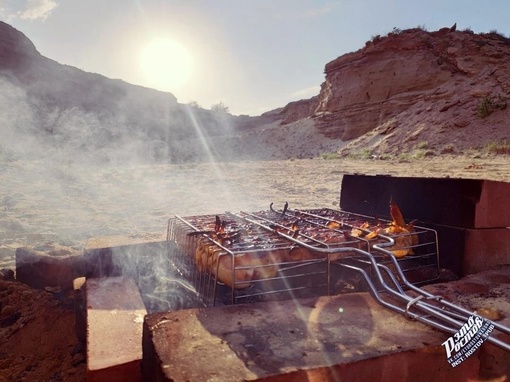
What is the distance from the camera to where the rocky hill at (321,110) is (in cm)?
1764

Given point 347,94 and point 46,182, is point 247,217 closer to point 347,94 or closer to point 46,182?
point 46,182

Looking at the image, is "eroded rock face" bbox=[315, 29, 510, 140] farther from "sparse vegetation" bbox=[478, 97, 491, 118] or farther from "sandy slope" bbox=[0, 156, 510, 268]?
"sandy slope" bbox=[0, 156, 510, 268]

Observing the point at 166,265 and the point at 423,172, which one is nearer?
the point at 166,265

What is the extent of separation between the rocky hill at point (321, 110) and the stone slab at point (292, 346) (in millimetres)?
13163

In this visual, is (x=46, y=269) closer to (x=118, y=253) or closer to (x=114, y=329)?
(x=118, y=253)

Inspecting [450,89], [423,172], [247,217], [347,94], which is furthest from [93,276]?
[347,94]

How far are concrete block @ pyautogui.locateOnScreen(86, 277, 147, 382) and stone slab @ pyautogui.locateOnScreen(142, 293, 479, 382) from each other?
0.37ft

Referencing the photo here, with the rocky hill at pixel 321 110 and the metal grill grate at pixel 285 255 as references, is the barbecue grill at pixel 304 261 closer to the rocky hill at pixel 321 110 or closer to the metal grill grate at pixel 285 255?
the metal grill grate at pixel 285 255

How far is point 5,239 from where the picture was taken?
500cm

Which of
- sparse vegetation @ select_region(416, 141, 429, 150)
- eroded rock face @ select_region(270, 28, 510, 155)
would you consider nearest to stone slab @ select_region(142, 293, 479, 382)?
eroded rock face @ select_region(270, 28, 510, 155)

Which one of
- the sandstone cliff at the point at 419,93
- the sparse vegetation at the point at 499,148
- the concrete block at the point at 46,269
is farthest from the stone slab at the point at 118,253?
the sandstone cliff at the point at 419,93

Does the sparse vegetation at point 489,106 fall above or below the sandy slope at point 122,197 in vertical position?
above

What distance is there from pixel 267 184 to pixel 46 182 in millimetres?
5986

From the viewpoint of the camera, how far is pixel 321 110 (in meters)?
33.9
